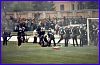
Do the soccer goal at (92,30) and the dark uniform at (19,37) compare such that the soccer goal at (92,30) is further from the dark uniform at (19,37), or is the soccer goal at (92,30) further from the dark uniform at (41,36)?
the dark uniform at (19,37)

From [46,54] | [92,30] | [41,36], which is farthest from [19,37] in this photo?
[92,30]

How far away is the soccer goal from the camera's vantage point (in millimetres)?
4047

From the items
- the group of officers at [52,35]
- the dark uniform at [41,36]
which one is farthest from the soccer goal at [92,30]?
the dark uniform at [41,36]

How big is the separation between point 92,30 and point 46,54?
2.65 feet

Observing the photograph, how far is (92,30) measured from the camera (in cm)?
407

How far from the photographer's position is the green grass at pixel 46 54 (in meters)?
Result: 4.07

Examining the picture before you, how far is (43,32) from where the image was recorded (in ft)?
13.4

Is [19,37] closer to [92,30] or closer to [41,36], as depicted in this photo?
[41,36]

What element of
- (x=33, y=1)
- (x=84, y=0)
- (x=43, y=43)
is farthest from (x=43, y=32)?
(x=84, y=0)

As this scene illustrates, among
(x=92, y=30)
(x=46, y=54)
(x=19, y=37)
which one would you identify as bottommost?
(x=46, y=54)

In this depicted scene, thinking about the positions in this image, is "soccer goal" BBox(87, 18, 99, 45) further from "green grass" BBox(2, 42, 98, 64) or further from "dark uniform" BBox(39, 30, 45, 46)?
"dark uniform" BBox(39, 30, 45, 46)

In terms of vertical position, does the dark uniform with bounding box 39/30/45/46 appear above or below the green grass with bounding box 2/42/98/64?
above

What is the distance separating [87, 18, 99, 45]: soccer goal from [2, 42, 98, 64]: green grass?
109mm

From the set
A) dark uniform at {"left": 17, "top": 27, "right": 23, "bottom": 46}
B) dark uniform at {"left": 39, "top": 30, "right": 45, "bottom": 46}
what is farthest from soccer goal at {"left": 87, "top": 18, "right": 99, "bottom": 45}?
dark uniform at {"left": 17, "top": 27, "right": 23, "bottom": 46}
